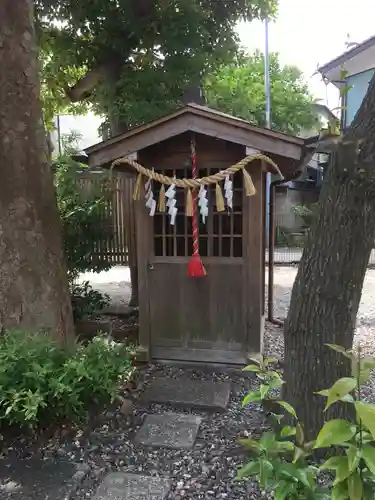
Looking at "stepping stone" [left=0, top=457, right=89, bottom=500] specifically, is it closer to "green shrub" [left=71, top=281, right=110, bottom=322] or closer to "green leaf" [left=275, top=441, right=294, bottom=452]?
"green leaf" [left=275, top=441, right=294, bottom=452]

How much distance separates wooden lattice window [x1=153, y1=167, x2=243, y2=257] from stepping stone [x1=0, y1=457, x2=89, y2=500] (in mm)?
2435

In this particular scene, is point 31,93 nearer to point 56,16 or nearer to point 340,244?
point 340,244

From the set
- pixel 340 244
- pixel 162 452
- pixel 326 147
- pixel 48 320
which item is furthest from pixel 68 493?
pixel 326 147

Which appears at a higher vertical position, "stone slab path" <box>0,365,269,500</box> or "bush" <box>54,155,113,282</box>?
"bush" <box>54,155,113,282</box>

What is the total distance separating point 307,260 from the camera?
260 cm

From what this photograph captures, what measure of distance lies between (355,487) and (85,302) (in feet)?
16.8

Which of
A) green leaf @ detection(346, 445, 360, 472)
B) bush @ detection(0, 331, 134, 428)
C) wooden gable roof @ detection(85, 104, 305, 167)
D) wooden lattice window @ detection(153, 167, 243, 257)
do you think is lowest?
bush @ detection(0, 331, 134, 428)

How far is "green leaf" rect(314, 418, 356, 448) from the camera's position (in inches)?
50.3

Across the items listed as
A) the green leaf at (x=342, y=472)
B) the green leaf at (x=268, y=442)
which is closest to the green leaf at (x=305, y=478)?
the green leaf at (x=268, y=442)

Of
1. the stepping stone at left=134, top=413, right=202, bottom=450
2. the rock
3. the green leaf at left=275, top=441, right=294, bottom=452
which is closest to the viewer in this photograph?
the green leaf at left=275, top=441, right=294, bottom=452

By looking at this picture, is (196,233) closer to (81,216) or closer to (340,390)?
(81,216)

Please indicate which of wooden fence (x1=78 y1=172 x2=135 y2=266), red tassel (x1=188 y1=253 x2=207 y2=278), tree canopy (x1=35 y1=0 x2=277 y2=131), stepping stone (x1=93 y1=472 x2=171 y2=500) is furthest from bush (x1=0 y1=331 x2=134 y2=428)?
tree canopy (x1=35 y1=0 x2=277 y2=131)

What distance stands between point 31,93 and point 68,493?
322cm

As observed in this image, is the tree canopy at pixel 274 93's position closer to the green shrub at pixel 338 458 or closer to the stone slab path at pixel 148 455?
the stone slab path at pixel 148 455
